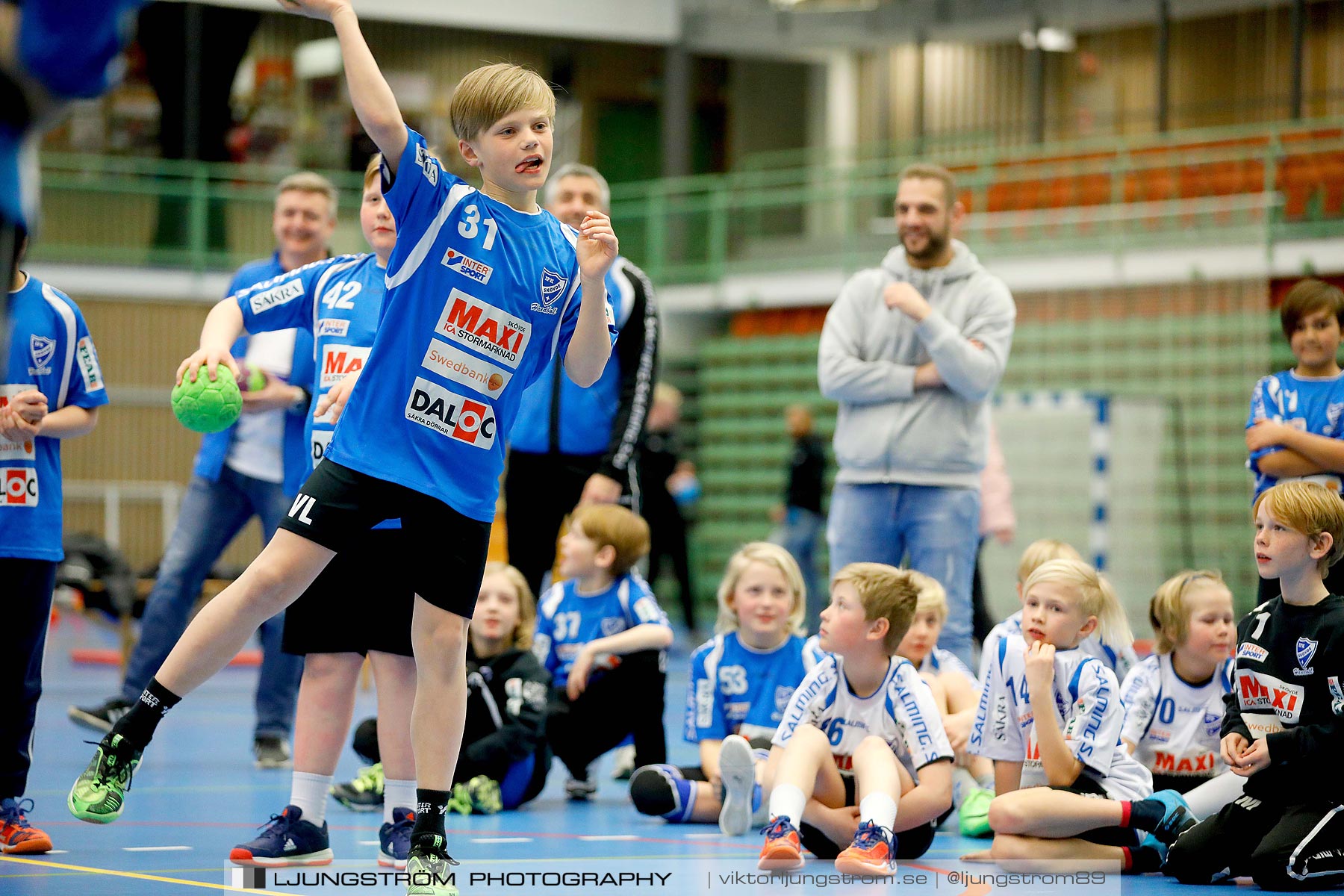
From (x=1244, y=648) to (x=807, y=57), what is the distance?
19651 mm

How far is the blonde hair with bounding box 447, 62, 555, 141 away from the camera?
11.3 ft

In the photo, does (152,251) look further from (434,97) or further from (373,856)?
(373,856)

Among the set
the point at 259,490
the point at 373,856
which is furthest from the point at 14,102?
the point at 259,490

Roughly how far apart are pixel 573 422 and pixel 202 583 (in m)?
1.69

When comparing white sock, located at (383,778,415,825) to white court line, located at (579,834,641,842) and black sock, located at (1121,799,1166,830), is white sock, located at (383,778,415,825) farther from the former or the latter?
black sock, located at (1121,799,1166,830)

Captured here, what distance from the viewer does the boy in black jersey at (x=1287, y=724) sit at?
4.01 metres

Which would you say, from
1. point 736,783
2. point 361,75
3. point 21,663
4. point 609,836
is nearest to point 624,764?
point 609,836

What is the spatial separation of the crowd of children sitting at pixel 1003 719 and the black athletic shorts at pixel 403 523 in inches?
46.0

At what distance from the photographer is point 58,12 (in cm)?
203

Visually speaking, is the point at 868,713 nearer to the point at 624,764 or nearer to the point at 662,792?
the point at 662,792

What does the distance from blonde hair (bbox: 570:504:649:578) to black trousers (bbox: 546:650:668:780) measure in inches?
15.3

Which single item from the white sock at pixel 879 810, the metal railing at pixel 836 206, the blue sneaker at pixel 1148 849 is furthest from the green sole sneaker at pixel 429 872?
the metal railing at pixel 836 206

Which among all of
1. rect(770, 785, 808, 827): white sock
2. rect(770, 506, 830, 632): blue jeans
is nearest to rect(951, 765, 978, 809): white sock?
rect(770, 785, 808, 827): white sock

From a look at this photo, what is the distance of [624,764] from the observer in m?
6.55
